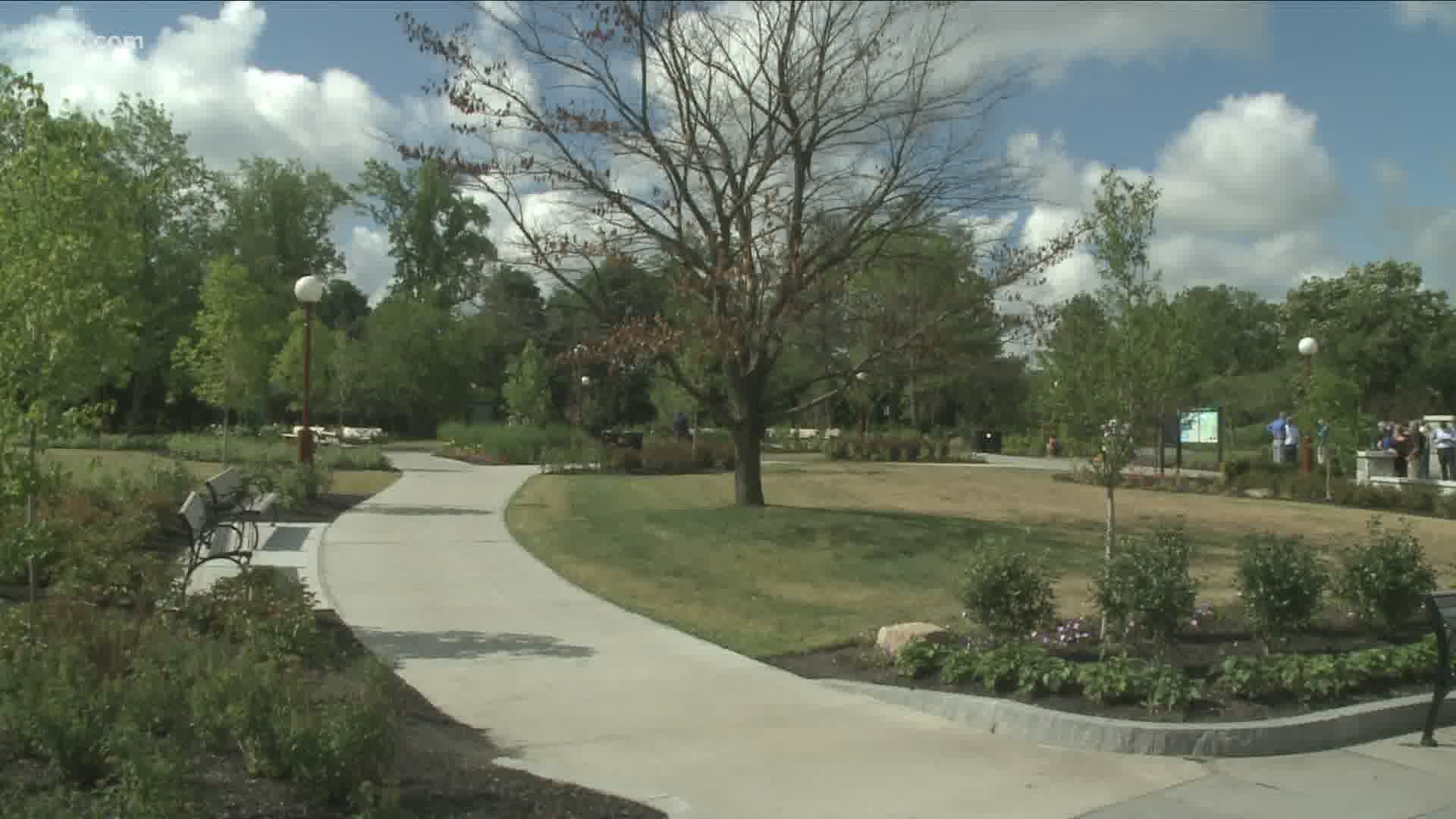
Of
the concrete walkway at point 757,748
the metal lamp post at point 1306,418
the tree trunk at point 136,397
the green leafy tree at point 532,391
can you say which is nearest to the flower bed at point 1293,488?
the metal lamp post at point 1306,418

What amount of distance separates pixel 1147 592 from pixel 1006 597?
114 centimetres

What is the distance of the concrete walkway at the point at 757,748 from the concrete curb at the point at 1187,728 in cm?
13

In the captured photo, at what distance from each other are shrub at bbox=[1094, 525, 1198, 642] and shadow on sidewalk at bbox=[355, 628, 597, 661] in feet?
13.1

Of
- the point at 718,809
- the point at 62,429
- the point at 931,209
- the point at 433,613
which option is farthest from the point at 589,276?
the point at 718,809

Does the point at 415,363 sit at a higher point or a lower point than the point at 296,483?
higher

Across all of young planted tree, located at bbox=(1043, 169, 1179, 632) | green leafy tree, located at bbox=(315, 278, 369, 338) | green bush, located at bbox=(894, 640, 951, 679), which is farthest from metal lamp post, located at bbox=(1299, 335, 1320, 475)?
green leafy tree, located at bbox=(315, 278, 369, 338)

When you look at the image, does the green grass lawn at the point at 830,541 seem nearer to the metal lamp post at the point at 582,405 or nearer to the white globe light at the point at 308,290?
the white globe light at the point at 308,290

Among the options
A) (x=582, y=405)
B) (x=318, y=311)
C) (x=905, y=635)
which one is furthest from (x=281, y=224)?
(x=905, y=635)

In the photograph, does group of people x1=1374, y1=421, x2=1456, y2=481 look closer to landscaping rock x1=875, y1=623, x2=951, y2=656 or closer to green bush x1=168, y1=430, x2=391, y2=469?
landscaping rock x1=875, y1=623, x2=951, y2=656

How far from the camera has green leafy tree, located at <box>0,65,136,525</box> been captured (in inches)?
301

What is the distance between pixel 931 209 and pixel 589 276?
5.18m

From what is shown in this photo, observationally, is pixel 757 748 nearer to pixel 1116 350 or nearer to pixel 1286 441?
pixel 1116 350

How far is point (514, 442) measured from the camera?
3706 centimetres

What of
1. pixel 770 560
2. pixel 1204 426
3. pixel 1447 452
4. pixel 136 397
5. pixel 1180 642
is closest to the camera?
pixel 1180 642
